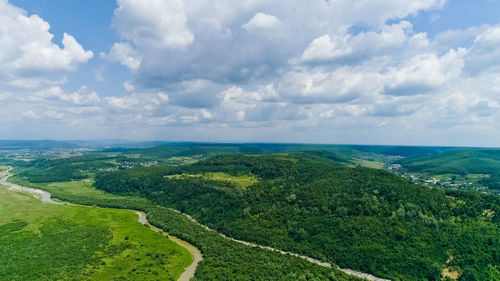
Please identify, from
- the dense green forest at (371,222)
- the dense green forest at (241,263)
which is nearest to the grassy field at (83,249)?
the dense green forest at (241,263)

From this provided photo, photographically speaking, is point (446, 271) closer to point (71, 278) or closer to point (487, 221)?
point (487, 221)

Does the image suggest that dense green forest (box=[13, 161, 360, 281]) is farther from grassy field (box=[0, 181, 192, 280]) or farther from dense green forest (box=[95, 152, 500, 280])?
dense green forest (box=[95, 152, 500, 280])

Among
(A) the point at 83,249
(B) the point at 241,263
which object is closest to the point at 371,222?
(B) the point at 241,263

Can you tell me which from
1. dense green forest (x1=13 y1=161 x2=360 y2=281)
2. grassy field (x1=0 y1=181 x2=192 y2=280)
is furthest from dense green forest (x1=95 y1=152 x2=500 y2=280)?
grassy field (x1=0 y1=181 x2=192 y2=280)

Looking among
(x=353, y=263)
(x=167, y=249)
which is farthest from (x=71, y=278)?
(x=353, y=263)

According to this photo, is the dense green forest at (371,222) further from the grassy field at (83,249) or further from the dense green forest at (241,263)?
the grassy field at (83,249)

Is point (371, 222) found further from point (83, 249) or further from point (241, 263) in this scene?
point (83, 249)

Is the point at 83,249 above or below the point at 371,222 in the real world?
below
